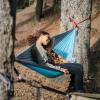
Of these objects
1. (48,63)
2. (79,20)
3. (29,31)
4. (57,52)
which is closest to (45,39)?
(48,63)

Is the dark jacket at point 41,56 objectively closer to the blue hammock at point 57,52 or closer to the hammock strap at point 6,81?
the blue hammock at point 57,52

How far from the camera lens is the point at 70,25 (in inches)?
442

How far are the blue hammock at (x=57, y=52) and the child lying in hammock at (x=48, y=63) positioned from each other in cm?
13

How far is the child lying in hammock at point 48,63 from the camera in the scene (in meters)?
9.11

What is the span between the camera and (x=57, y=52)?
9727 millimetres

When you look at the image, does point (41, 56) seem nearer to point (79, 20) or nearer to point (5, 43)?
point (79, 20)

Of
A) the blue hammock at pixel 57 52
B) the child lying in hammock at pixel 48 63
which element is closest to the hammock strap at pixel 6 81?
the blue hammock at pixel 57 52

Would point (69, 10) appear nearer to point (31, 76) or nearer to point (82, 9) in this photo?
point (82, 9)

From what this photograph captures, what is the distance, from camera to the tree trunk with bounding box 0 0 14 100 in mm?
6773

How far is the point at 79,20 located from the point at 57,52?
155 centimetres

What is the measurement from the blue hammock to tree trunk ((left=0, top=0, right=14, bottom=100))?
1.64 metres

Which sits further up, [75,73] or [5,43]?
[5,43]

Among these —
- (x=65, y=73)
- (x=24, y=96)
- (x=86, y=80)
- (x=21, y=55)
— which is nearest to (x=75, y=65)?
(x=65, y=73)

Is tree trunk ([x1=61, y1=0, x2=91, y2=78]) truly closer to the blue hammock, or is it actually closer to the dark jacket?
the blue hammock
